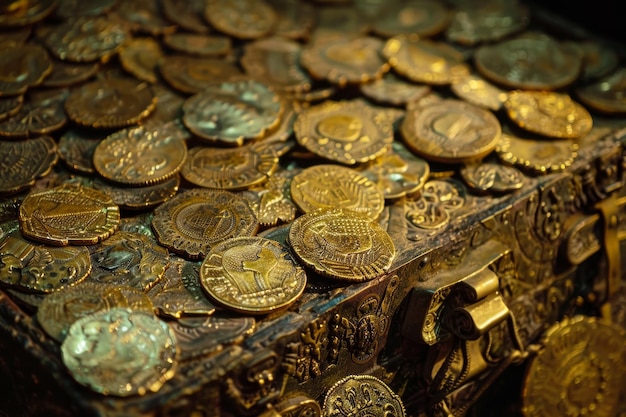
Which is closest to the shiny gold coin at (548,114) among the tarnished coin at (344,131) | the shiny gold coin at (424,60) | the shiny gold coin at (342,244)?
the shiny gold coin at (424,60)

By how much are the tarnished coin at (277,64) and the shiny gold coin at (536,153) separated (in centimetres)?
69

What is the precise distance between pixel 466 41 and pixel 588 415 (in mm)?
1401

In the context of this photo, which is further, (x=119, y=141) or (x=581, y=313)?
(x=581, y=313)

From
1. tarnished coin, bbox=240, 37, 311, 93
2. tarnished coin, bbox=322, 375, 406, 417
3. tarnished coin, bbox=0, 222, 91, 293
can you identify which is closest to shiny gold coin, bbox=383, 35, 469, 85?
tarnished coin, bbox=240, 37, 311, 93

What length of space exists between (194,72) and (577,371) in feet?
5.29

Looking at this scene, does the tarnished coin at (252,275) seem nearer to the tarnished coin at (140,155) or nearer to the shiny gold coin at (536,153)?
the tarnished coin at (140,155)

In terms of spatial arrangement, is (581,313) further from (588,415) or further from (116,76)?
(116,76)

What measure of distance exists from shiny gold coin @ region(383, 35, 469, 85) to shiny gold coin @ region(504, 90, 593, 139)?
0.23 meters

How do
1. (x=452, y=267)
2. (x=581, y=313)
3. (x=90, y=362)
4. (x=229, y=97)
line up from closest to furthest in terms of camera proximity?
(x=90, y=362) → (x=452, y=267) → (x=229, y=97) → (x=581, y=313)

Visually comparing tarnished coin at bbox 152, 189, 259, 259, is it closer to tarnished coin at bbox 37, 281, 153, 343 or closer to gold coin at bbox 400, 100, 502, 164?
tarnished coin at bbox 37, 281, 153, 343

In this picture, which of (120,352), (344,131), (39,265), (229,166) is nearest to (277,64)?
(344,131)

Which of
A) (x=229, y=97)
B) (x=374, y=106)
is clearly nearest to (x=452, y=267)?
(x=374, y=106)

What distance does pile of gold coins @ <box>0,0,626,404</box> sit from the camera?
2.07 metres

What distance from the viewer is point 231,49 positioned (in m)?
3.07
